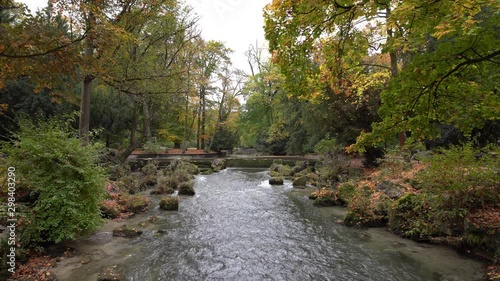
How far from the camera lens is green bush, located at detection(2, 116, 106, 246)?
5.16 metres

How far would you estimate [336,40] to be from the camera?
5.55 metres

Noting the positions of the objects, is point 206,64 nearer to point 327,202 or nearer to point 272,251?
point 327,202

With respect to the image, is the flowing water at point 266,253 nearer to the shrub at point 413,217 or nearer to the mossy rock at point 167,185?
the shrub at point 413,217

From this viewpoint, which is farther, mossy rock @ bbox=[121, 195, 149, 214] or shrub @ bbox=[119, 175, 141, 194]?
shrub @ bbox=[119, 175, 141, 194]

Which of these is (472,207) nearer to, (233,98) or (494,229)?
(494,229)

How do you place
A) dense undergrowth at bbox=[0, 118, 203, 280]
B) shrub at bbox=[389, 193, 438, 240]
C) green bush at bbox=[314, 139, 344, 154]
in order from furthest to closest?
1. green bush at bbox=[314, 139, 344, 154]
2. shrub at bbox=[389, 193, 438, 240]
3. dense undergrowth at bbox=[0, 118, 203, 280]

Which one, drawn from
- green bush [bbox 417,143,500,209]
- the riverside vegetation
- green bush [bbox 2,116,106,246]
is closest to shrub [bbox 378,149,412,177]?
the riverside vegetation

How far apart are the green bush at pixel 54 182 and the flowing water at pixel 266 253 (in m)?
0.77

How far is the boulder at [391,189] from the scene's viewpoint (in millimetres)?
8109

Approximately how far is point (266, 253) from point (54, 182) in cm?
468

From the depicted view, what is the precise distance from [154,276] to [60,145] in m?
3.40

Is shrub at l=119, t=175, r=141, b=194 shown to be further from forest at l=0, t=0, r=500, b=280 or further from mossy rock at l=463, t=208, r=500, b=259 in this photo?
mossy rock at l=463, t=208, r=500, b=259

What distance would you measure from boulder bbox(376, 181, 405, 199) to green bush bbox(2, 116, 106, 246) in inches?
322

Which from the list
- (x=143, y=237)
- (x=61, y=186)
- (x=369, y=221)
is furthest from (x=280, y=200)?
(x=61, y=186)
